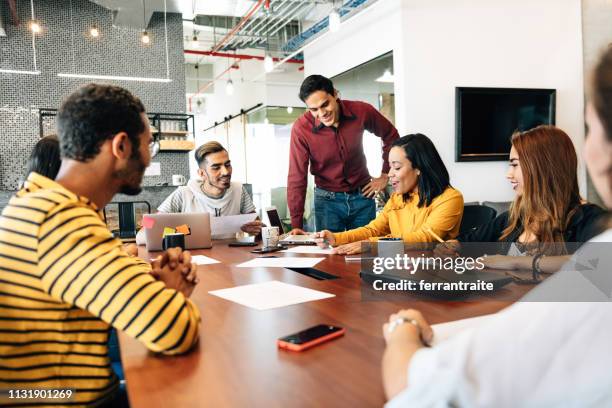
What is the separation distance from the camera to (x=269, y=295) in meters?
1.39

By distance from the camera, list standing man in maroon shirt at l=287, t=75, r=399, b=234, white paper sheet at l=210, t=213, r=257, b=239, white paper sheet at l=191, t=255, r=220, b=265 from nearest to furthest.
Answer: white paper sheet at l=191, t=255, r=220, b=265
white paper sheet at l=210, t=213, r=257, b=239
standing man in maroon shirt at l=287, t=75, r=399, b=234

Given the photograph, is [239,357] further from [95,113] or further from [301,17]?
[301,17]

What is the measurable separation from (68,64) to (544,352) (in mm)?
6976

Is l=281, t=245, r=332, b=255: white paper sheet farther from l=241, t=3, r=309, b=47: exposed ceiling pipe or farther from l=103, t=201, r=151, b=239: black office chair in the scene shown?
l=241, t=3, r=309, b=47: exposed ceiling pipe

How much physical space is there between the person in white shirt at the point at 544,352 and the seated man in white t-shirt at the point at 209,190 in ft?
8.91

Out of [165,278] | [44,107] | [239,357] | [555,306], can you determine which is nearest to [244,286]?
[165,278]

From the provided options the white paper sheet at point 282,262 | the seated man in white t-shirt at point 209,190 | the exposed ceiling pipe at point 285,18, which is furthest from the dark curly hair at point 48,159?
the exposed ceiling pipe at point 285,18

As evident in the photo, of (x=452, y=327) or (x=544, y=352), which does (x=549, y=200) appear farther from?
(x=544, y=352)

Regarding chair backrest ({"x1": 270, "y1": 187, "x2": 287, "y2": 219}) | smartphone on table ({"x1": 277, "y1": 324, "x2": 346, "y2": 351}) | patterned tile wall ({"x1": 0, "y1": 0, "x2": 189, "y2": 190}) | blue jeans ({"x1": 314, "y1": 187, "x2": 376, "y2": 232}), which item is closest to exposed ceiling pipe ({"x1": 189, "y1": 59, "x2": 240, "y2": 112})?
chair backrest ({"x1": 270, "y1": 187, "x2": 287, "y2": 219})

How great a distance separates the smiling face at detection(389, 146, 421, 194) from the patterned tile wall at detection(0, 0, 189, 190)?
15.8 ft

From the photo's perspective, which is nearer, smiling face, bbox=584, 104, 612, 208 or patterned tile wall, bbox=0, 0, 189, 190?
smiling face, bbox=584, 104, 612, 208

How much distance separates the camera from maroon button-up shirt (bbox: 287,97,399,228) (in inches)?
132

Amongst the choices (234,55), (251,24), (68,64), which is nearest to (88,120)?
(68,64)

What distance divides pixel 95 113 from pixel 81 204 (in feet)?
0.68
